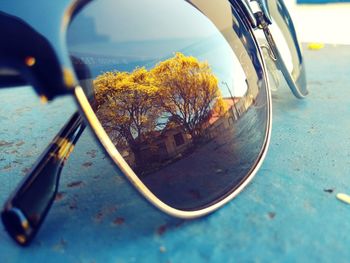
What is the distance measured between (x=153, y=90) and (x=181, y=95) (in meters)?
0.03

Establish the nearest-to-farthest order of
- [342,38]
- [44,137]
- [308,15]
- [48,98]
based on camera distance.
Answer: [48,98] < [44,137] < [342,38] < [308,15]

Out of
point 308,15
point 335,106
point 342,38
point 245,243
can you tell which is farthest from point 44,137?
point 308,15

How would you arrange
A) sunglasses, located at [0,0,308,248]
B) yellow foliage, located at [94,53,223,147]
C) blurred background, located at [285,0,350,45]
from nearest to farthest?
sunglasses, located at [0,0,308,248] → yellow foliage, located at [94,53,223,147] → blurred background, located at [285,0,350,45]

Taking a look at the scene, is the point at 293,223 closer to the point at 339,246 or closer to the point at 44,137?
the point at 339,246

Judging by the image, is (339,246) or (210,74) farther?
(210,74)

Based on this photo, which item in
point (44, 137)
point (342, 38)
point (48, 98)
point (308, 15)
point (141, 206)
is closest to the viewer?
point (48, 98)

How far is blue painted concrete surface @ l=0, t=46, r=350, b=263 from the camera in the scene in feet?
0.79

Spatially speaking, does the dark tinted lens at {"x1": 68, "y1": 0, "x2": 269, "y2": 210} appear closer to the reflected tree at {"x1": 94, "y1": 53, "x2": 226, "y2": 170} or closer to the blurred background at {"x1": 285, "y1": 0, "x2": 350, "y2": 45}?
the reflected tree at {"x1": 94, "y1": 53, "x2": 226, "y2": 170}

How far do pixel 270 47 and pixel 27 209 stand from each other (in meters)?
0.42

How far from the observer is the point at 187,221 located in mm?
275

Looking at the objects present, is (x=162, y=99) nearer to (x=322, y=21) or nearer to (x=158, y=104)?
(x=158, y=104)

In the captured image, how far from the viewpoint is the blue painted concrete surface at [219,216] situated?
0.24 metres

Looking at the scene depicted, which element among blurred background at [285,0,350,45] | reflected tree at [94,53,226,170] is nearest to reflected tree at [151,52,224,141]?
reflected tree at [94,53,226,170]

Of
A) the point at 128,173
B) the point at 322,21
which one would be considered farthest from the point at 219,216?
the point at 322,21
